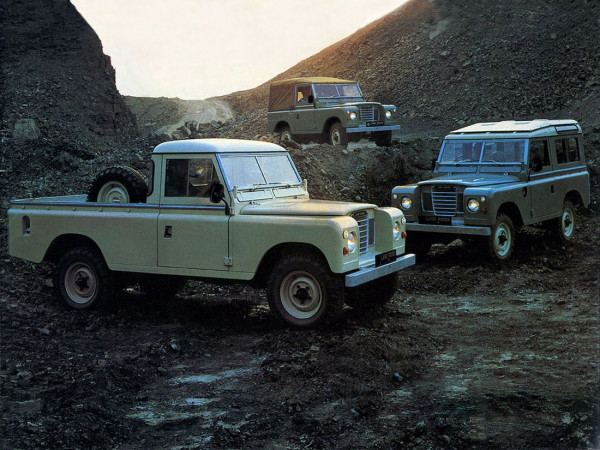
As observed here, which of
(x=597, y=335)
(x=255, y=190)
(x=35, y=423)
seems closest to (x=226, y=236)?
(x=255, y=190)

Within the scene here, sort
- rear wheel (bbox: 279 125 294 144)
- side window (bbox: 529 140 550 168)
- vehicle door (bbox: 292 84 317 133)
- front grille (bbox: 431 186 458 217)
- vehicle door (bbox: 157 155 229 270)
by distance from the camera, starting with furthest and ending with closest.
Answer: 1. rear wheel (bbox: 279 125 294 144)
2. vehicle door (bbox: 292 84 317 133)
3. side window (bbox: 529 140 550 168)
4. front grille (bbox: 431 186 458 217)
5. vehicle door (bbox: 157 155 229 270)

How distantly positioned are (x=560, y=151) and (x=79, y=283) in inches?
351

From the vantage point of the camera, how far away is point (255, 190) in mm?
9086

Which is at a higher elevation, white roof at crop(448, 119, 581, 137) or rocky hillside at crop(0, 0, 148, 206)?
rocky hillside at crop(0, 0, 148, 206)

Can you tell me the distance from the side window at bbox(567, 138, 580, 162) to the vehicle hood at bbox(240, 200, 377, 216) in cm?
709

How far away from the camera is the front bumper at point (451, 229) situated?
12172 mm

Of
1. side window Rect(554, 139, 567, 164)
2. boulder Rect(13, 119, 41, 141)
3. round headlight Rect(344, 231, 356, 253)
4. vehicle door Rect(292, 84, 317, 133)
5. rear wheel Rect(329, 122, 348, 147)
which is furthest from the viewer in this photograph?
boulder Rect(13, 119, 41, 141)

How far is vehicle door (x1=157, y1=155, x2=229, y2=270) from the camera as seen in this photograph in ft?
28.9

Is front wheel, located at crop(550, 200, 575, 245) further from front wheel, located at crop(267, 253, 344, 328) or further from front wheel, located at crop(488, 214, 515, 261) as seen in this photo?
front wheel, located at crop(267, 253, 344, 328)

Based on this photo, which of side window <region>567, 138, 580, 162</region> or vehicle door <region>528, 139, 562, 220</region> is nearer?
vehicle door <region>528, 139, 562, 220</region>

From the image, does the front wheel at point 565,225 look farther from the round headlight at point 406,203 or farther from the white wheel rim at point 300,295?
the white wheel rim at point 300,295

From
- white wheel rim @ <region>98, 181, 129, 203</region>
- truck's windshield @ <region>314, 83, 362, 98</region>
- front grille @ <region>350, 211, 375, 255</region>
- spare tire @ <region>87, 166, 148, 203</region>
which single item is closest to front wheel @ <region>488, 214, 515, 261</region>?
front grille @ <region>350, 211, 375, 255</region>

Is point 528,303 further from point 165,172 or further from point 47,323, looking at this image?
point 47,323

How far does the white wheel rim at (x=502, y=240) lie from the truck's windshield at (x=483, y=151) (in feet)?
4.29
